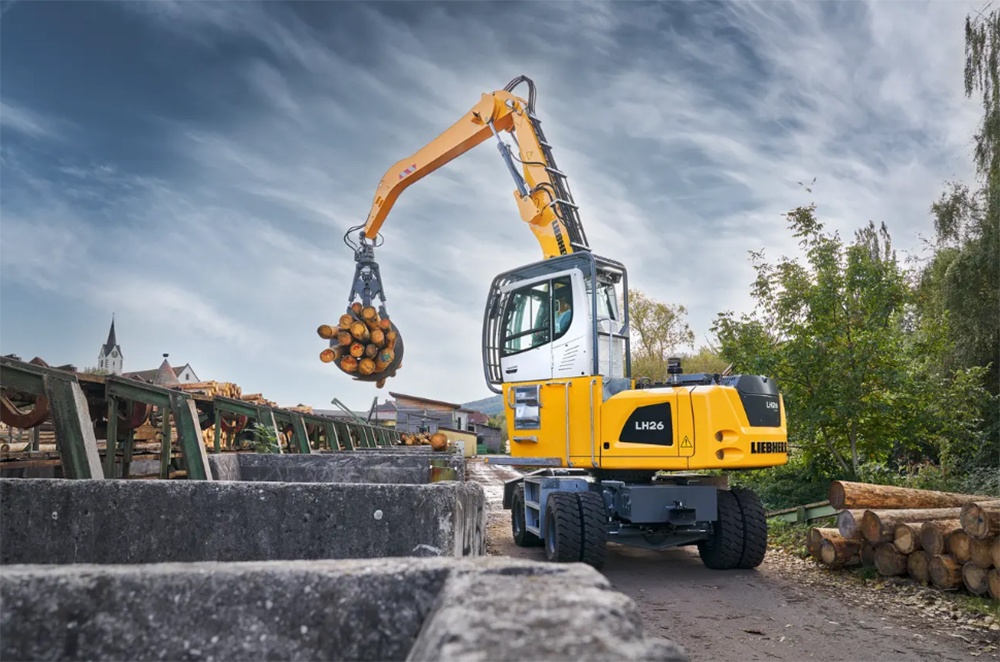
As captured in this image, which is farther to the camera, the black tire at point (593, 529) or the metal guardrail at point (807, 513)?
the metal guardrail at point (807, 513)

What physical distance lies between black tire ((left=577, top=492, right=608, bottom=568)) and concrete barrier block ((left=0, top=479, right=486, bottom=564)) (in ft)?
A: 17.1

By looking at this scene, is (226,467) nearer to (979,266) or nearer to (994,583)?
(994,583)

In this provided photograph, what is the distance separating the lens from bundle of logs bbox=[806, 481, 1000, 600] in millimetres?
6516

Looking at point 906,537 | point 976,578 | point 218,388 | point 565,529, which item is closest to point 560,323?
point 565,529

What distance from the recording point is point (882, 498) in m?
8.62

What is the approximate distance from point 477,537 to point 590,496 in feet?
16.3

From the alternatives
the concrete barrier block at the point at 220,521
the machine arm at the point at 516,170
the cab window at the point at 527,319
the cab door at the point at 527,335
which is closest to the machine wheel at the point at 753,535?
the cab door at the point at 527,335

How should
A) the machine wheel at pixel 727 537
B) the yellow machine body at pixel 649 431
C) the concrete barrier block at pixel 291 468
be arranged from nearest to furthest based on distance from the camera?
the concrete barrier block at pixel 291 468
the yellow machine body at pixel 649 431
the machine wheel at pixel 727 537

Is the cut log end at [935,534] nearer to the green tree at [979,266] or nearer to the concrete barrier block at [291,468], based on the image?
the concrete barrier block at [291,468]

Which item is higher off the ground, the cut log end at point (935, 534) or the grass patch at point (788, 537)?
the cut log end at point (935, 534)

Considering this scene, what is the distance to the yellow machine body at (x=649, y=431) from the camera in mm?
7430

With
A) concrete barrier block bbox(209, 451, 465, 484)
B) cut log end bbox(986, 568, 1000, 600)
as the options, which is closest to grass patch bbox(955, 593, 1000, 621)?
cut log end bbox(986, 568, 1000, 600)

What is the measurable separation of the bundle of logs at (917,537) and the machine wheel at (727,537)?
3.68ft

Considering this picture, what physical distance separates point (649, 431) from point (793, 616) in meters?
2.22
